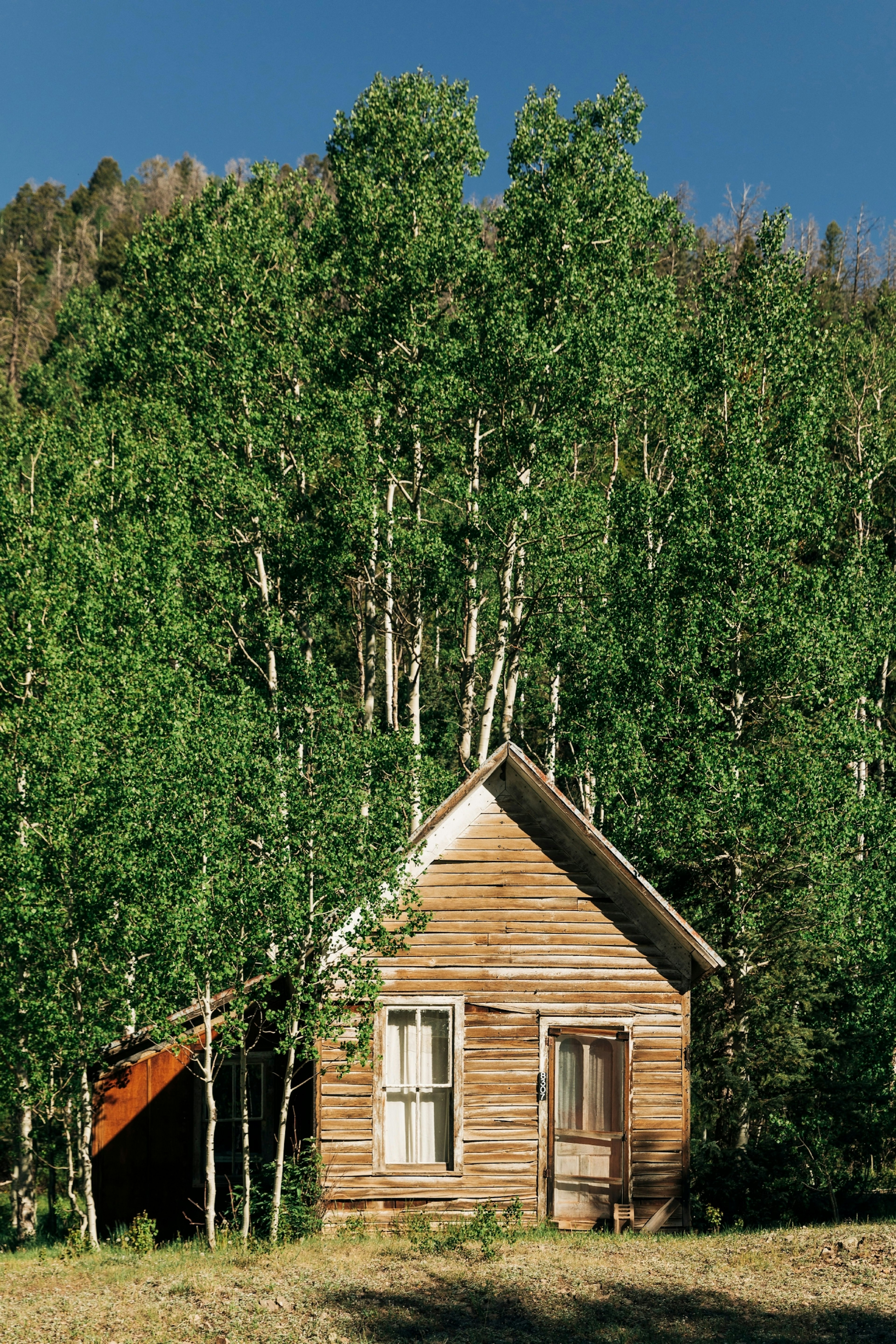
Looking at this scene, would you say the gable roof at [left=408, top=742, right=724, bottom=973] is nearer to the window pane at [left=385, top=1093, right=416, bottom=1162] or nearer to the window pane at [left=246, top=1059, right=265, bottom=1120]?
the window pane at [left=385, top=1093, right=416, bottom=1162]

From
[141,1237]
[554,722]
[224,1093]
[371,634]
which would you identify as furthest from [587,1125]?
[371,634]

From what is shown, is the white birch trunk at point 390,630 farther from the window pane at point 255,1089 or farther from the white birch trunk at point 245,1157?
the white birch trunk at point 245,1157

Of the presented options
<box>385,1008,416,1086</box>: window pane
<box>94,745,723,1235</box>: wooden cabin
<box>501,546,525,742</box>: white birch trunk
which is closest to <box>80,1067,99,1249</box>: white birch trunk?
<box>94,745,723,1235</box>: wooden cabin

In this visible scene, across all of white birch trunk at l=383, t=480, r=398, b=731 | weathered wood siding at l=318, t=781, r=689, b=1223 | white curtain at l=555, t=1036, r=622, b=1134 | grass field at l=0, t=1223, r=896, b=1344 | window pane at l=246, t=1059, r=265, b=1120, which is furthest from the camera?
white birch trunk at l=383, t=480, r=398, b=731

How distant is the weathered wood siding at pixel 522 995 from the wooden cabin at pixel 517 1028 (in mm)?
18

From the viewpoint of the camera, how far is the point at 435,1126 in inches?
535

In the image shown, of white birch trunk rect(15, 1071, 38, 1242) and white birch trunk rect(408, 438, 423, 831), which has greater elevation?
white birch trunk rect(408, 438, 423, 831)

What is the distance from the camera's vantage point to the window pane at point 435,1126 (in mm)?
13547

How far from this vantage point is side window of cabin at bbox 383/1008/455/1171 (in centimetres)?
1352

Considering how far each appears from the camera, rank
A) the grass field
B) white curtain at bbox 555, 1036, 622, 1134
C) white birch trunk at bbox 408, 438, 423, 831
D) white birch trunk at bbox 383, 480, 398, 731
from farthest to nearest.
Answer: white birch trunk at bbox 408, 438, 423, 831, white birch trunk at bbox 383, 480, 398, 731, white curtain at bbox 555, 1036, 622, 1134, the grass field

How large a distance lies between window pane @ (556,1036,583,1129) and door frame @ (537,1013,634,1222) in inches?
26.5

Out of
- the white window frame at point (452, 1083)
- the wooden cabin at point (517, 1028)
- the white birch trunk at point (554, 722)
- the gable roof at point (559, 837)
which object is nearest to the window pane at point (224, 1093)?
the wooden cabin at point (517, 1028)

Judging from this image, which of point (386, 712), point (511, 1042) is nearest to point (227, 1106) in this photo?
point (511, 1042)

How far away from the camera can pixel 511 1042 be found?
1361cm
